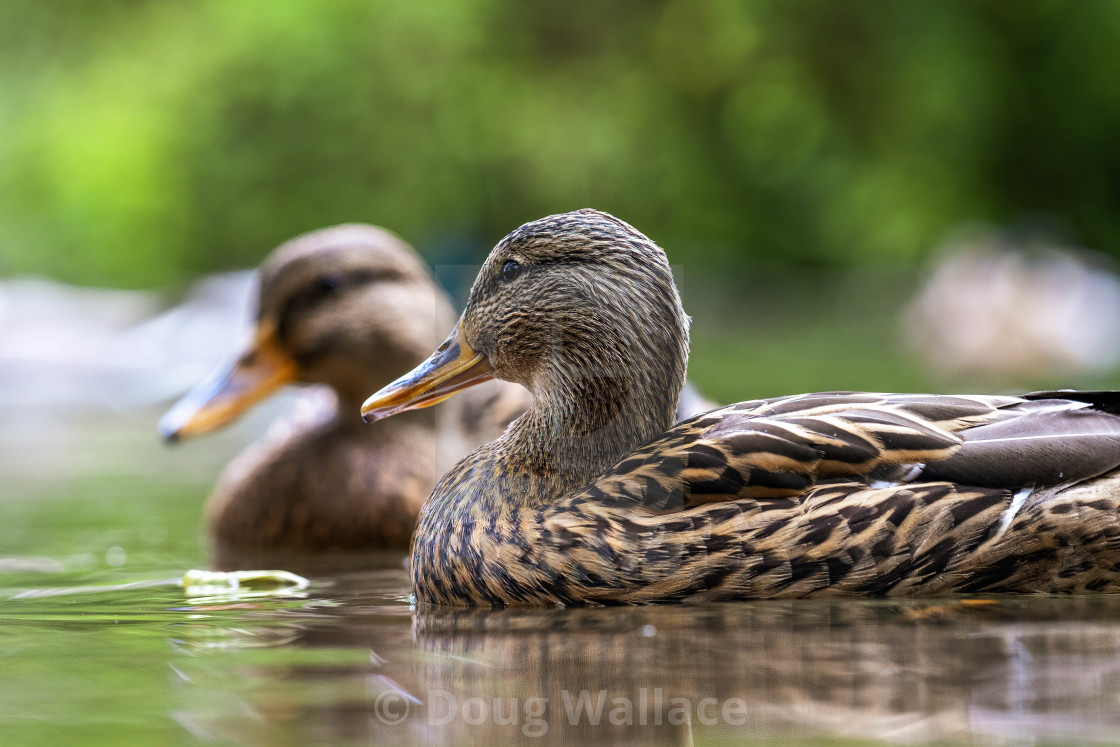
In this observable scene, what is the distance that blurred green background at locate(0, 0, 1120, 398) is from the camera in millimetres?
22594

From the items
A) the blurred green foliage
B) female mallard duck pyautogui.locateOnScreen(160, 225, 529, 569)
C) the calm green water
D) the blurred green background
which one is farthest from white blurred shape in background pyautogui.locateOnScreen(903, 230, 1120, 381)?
the calm green water

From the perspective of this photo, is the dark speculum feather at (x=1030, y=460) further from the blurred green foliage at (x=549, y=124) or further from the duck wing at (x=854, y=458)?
the blurred green foliage at (x=549, y=124)

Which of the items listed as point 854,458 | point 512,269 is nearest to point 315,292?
point 512,269

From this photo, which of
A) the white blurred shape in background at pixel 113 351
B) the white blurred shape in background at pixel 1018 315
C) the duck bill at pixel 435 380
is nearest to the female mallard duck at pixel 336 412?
the duck bill at pixel 435 380

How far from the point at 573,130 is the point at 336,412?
20038mm

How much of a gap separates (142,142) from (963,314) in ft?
44.0

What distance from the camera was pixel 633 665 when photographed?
3459 mm

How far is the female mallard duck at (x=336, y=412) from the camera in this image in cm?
609

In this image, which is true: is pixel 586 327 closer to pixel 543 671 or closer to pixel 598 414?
pixel 598 414

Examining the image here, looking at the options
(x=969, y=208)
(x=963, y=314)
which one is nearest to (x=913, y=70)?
(x=969, y=208)

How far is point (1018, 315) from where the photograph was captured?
50.4ft

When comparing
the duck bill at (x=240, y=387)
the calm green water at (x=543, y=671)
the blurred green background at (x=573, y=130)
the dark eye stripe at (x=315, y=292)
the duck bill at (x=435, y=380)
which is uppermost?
the blurred green background at (x=573, y=130)

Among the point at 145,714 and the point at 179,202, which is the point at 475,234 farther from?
the point at 145,714

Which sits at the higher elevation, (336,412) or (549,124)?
(549,124)
